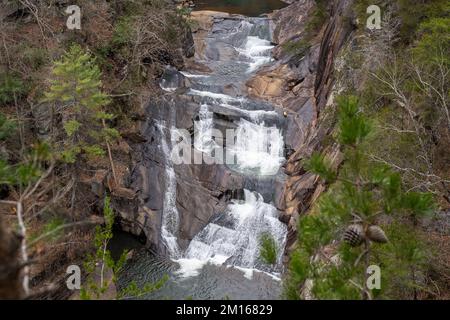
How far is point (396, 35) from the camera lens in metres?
16.7

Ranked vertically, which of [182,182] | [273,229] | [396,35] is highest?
[396,35]

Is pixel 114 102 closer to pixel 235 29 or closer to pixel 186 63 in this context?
pixel 186 63

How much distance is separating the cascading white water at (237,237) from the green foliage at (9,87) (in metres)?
9.33

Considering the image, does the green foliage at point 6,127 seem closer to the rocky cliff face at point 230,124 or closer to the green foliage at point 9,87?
the green foliage at point 9,87

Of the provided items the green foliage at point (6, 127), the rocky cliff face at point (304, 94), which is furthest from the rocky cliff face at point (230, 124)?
the green foliage at point (6, 127)

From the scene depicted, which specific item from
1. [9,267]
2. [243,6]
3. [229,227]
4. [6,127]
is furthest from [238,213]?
[243,6]

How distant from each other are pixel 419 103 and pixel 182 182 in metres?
10.3

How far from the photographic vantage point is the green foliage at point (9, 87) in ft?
57.8

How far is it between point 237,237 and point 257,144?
5013 mm

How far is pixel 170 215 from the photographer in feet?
62.2

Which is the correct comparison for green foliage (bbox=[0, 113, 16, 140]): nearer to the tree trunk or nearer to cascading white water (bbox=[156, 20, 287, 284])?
cascading white water (bbox=[156, 20, 287, 284])

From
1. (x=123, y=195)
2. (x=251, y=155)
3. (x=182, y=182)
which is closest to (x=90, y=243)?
(x=123, y=195)

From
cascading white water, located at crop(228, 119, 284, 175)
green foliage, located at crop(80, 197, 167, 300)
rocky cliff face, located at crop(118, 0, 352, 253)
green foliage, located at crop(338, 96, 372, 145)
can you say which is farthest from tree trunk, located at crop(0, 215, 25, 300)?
cascading white water, located at crop(228, 119, 284, 175)
